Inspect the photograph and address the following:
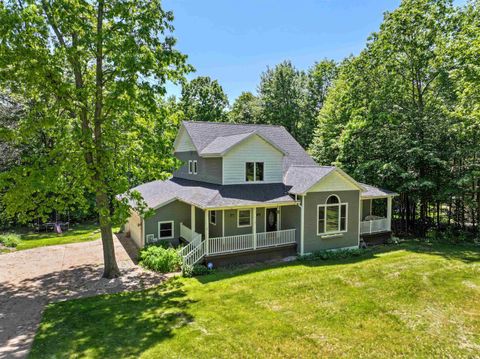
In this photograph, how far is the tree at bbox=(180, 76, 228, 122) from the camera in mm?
41688

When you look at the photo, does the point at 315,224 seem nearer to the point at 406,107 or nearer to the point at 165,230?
the point at 165,230

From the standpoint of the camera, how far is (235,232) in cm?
1555

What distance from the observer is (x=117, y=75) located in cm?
1170

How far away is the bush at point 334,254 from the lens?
1493 centimetres

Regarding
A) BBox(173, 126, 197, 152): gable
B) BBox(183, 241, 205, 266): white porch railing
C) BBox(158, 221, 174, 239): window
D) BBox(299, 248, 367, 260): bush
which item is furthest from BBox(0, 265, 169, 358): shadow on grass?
BBox(173, 126, 197, 152): gable

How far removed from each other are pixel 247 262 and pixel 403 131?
15.0m

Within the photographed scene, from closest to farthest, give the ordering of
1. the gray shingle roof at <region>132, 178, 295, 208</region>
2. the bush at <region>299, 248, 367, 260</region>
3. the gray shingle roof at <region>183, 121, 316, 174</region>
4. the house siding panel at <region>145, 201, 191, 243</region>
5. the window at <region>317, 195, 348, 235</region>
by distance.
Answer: the gray shingle roof at <region>132, 178, 295, 208</region> < the bush at <region>299, 248, 367, 260</region> < the window at <region>317, 195, 348, 235</region> < the house siding panel at <region>145, 201, 191, 243</region> < the gray shingle roof at <region>183, 121, 316, 174</region>

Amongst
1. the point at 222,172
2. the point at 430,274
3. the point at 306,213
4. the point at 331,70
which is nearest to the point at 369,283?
the point at 430,274

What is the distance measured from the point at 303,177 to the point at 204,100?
2995cm

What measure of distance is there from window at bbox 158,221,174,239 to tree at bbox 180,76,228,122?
26673 mm

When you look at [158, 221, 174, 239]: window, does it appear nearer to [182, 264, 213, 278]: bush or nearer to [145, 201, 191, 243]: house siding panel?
[145, 201, 191, 243]: house siding panel

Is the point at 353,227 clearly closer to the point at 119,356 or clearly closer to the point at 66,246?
the point at 119,356

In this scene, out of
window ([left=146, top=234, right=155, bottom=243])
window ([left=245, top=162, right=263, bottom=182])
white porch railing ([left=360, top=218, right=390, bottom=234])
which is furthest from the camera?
white porch railing ([left=360, top=218, right=390, bottom=234])

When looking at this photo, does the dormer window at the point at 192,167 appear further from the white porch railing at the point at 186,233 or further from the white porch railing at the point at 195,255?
the white porch railing at the point at 195,255
